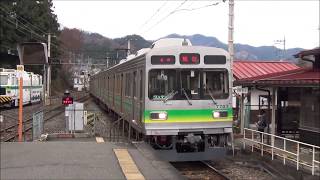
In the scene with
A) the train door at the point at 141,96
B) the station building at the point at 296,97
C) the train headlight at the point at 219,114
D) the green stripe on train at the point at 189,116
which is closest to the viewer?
the green stripe on train at the point at 189,116

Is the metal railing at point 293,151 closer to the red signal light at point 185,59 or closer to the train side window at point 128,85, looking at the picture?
the red signal light at point 185,59

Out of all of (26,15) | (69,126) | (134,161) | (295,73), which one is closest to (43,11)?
(26,15)

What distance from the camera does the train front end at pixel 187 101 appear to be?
13.0 meters

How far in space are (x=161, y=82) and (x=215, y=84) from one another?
1.46m

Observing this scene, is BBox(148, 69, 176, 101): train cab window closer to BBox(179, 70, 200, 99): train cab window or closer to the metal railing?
BBox(179, 70, 200, 99): train cab window

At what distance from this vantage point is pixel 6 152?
38.7 feet

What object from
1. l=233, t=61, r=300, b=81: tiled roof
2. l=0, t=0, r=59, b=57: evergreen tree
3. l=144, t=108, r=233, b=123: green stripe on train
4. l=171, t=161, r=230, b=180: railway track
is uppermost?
l=0, t=0, r=59, b=57: evergreen tree

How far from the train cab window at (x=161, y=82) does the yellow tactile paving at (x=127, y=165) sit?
177 centimetres

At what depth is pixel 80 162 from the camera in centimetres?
1045

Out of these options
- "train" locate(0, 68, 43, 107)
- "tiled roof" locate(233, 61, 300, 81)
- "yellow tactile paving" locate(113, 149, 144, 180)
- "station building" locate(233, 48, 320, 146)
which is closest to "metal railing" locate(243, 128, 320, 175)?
"station building" locate(233, 48, 320, 146)

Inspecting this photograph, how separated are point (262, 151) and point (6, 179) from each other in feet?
28.9

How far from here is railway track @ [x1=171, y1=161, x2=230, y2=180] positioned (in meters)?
12.9

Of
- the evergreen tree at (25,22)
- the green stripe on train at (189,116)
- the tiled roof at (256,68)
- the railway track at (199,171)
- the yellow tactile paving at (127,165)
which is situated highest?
the evergreen tree at (25,22)

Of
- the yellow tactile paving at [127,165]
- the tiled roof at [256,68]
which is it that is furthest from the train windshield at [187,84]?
the tiled roof at [256,68]
